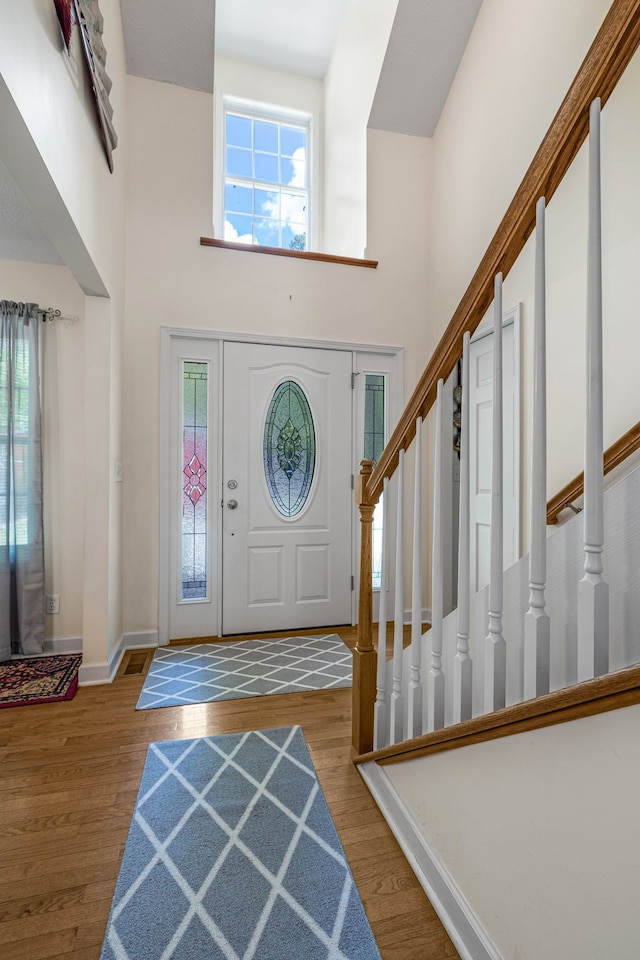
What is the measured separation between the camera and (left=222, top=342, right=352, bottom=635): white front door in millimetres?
3309

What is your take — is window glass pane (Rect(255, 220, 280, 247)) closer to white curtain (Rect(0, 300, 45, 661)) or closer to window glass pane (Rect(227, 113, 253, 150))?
window glass pane (Rect(227, 113, 253, 150))

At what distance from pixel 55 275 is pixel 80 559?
1.75m

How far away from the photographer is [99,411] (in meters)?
2.56

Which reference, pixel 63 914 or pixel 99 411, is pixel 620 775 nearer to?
pixel 63 914

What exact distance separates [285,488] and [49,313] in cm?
182

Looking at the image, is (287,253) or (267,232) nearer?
(287,253)

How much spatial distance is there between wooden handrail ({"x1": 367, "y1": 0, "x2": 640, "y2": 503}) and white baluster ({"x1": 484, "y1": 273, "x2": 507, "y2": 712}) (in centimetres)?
6

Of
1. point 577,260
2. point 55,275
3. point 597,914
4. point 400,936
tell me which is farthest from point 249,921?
point 55,275

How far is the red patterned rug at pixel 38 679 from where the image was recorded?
2.36 metres

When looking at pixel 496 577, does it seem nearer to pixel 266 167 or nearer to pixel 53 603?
pixel 53 603

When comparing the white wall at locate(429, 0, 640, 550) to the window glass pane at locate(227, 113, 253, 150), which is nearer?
the white wall at locate(429, 0, 640, 550)

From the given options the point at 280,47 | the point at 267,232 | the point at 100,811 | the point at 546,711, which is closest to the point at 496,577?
the point at 546,711

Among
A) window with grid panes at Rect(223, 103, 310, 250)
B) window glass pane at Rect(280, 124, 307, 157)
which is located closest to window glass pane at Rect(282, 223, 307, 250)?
window with grid panes at Rect(223, 103, 310, 250)

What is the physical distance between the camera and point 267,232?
13.0 feet
